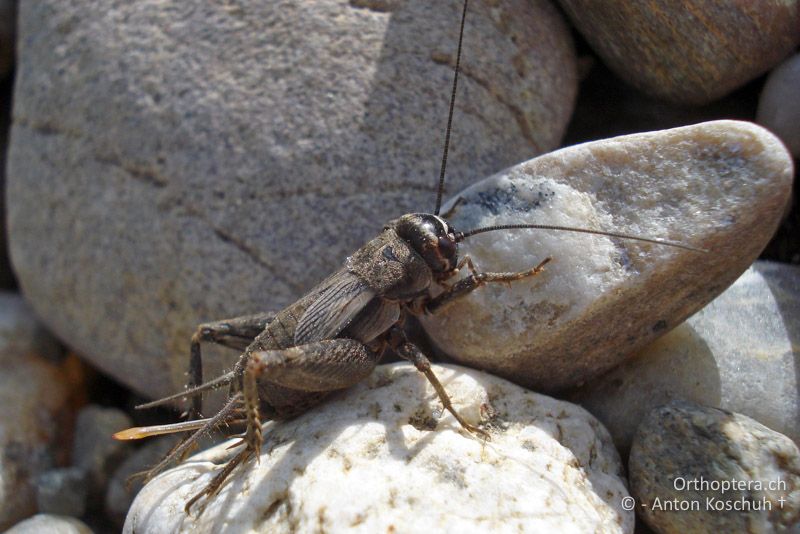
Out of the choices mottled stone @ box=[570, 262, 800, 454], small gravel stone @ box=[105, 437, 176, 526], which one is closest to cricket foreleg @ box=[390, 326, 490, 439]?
mottled stone @ box=[570, 262, 800, 454]

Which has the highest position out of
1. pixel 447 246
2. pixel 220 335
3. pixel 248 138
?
pixel 248 138

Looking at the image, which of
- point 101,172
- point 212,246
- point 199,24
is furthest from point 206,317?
point 199,24

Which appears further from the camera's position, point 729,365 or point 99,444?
point 99,444

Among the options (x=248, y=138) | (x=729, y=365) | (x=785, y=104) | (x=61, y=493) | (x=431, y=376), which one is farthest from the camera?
(x=61, y=493)

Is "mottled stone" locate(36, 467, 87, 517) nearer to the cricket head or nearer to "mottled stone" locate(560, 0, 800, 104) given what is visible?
the cricket head

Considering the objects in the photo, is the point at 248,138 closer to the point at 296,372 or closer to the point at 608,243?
the point at 296,372

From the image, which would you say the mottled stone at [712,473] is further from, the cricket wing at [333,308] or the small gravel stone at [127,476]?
the small gravel stone at [127,476]

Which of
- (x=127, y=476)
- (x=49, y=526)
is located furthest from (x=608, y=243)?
(x=49, y=526)
